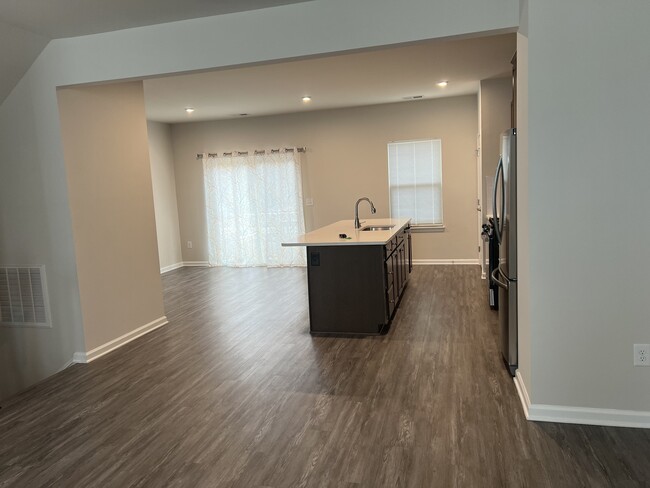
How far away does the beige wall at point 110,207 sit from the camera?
13.0 ft

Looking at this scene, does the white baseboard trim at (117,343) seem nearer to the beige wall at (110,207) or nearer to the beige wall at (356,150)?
the beige wall at (110,207)

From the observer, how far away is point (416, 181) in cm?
773

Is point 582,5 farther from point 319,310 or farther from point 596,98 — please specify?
point 319,310

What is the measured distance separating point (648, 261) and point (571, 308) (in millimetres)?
434

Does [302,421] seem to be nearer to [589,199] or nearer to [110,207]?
[589,199]

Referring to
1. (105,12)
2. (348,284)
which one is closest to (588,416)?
(348,284)

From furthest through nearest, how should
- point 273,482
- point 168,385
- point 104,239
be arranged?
point 104,239 → point 168,385 → point 273,482

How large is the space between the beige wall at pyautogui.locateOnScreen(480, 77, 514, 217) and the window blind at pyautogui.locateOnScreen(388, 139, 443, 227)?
1365mm

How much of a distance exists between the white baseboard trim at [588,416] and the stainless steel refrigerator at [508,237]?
60cm

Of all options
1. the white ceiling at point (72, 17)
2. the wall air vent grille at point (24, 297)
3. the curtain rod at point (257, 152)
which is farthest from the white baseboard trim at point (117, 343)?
the curtain rod at point (257, 152)

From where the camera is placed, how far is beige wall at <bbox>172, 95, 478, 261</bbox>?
7.47m

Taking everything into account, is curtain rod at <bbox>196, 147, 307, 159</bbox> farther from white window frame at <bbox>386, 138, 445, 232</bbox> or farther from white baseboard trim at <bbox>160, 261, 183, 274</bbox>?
white baseboard trim at <bbox>160, 261, 183, 274</bbox>

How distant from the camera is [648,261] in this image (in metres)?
2.46

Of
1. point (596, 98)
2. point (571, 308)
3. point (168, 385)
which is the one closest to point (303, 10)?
point (596, 98)
